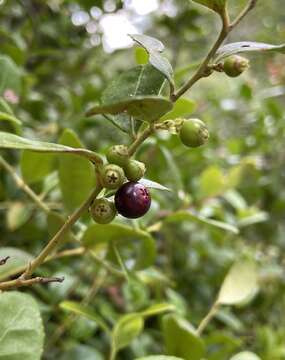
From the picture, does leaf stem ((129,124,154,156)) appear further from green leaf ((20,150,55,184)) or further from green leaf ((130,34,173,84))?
green leaf ((20,150,55,184))

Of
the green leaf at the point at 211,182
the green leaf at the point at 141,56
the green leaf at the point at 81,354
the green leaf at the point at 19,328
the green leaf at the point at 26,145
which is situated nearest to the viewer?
the green leaf at the point at 26,145

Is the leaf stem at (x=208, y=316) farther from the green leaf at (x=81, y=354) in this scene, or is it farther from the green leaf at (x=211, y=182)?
the green leaf at (x=211, y=182)

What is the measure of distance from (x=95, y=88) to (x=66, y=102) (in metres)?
0.10

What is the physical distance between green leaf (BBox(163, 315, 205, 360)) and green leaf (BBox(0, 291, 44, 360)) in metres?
0.23

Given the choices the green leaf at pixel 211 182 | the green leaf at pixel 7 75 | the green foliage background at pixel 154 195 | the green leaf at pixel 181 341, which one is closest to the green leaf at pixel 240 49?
the green foliage background at pixel 154 195

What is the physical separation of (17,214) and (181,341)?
1.45 feet

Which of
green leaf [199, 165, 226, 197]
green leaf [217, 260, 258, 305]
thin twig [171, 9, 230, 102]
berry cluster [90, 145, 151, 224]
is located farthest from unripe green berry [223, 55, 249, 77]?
green leaf [199, 165, 226, 197]

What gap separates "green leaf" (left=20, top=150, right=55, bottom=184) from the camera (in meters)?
0.92

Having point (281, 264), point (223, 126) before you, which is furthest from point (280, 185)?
point (223, 126)

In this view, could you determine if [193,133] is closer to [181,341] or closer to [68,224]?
[68,224]

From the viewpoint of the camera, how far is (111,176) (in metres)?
0.51

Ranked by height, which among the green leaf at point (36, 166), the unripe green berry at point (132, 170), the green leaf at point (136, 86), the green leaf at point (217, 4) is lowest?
the green leaf at point (36, 166)

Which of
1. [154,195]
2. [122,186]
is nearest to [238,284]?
[154,195]

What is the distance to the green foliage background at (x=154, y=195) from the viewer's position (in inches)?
40.6
